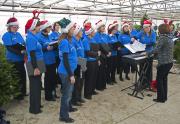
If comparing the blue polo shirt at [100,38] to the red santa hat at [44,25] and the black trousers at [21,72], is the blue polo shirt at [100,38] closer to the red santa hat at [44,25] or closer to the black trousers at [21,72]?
the red santa hat at [44,25]

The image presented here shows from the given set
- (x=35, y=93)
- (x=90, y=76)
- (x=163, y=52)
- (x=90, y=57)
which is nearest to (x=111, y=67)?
(x=90, y=76)

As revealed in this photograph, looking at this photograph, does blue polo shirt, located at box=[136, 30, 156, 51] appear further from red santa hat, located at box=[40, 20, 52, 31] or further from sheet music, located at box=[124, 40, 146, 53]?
red santa hat, located at box=[40, 20, 52, 31]

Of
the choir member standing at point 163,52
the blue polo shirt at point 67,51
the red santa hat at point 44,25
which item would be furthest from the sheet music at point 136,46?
the blue polo shirt at point 67,51

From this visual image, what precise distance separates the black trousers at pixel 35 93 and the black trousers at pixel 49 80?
0.64 meters

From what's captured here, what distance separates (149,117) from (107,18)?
1830cm

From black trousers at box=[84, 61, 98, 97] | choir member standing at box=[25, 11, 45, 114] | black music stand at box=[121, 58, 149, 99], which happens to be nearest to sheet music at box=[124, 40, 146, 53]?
black music stand at box=[121, 58, 149, 99]

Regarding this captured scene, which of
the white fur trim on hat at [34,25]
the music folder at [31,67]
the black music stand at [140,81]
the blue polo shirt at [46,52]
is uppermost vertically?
the white fur trim on hat at [34,25]

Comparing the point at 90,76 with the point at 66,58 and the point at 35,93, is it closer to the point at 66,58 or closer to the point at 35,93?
the point at 35,93

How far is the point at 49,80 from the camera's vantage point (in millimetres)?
4812

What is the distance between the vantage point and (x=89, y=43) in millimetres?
4953

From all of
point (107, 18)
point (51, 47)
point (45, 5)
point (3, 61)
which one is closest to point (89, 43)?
point (51, 47)

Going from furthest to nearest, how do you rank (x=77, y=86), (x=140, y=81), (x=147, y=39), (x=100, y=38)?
1. (x=147, y=39)
2. (x=140, y=81)
3. (x=100, y=38)
4. (x=77, y=86)

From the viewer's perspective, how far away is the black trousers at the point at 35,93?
161 inches

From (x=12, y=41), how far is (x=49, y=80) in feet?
3.26
